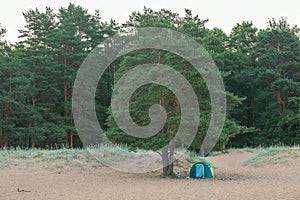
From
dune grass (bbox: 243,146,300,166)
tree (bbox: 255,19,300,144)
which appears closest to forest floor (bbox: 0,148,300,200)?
dune grass (bbox: 243,146,300,166)

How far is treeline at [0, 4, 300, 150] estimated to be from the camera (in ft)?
116

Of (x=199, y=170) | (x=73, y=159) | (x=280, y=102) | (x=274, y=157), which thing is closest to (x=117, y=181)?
(x=199, y=170)

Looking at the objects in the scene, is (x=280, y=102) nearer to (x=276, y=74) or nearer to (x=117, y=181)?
(x=276, y=74)

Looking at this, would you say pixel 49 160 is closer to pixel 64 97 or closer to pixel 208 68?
pixel 208 68

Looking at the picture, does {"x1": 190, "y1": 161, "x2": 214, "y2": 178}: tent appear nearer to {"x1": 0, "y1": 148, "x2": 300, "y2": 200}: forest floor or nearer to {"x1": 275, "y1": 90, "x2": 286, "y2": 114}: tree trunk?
{"x1": 0, "y1": 148, "x2": 300, "y2": 200}: forest floor

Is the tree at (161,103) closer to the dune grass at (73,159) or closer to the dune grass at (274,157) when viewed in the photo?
the dune grass at (73,159)

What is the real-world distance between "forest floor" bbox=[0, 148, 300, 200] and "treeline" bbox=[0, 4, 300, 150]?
48.5 ft

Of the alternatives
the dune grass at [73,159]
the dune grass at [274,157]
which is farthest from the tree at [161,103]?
the dune grass at [274,157]

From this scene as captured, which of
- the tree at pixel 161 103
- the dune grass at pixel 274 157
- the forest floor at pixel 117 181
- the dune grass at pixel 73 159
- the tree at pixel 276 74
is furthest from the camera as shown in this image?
the tree at pixel 276 74

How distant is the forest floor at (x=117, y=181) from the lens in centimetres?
1086

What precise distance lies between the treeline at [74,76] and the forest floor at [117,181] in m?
14.8

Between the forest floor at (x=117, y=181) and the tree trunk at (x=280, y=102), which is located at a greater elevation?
the tree trunk at (x=280, y=102)

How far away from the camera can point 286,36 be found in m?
40.8

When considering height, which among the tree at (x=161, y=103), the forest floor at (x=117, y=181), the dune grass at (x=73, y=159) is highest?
the tree at (x=161, y=103)
